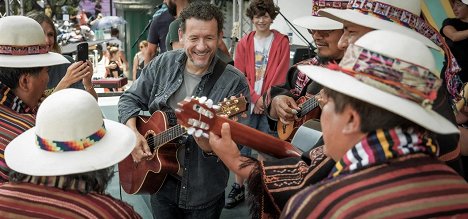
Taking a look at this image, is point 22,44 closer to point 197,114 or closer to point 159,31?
point 197,114

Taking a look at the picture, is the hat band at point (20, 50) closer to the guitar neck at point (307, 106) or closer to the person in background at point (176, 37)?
the person in background at point (176, 37)

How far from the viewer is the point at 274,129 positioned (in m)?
3.40

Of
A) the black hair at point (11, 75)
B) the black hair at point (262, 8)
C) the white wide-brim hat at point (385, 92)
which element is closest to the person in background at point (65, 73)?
the black hair at point (11, 75)

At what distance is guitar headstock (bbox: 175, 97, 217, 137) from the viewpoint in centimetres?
197

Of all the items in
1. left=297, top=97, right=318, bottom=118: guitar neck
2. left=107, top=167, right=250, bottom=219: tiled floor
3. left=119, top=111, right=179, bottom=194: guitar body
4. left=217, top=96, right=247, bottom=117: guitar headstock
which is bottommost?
left=107, top=167, right=250, bottom=219: tiled floor

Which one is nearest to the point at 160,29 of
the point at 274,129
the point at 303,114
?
the point at 274,129

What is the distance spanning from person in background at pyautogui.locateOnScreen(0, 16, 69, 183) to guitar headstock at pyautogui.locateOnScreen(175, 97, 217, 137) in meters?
0.72

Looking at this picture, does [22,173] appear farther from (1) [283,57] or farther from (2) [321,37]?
(1) [283,57]

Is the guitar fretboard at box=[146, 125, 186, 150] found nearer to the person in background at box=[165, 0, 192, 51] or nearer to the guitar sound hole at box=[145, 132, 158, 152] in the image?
the guitar sound hole at box=[145, 132, 158, 152]

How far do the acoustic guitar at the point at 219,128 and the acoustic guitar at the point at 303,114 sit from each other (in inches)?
33.9

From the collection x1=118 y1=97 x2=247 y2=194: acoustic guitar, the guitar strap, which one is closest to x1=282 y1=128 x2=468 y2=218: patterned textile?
x1=118 y1=97 x2=247 y2=194: acoustic guitar

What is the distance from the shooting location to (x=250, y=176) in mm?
1933

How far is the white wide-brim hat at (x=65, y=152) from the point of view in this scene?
1.47 metres

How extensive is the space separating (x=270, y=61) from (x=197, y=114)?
2.66 m
